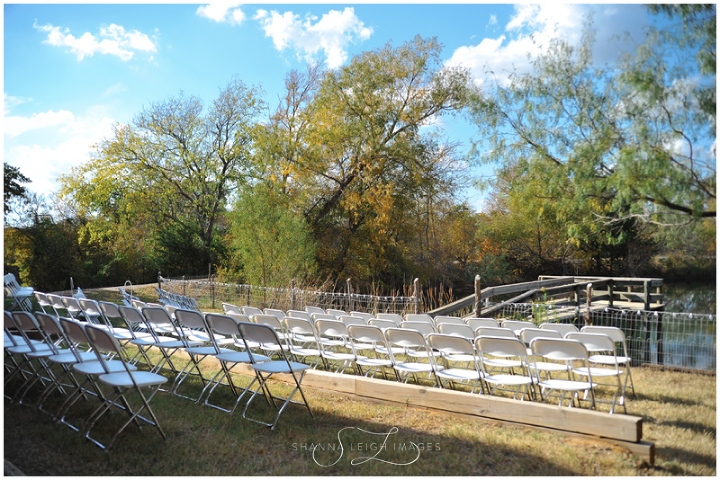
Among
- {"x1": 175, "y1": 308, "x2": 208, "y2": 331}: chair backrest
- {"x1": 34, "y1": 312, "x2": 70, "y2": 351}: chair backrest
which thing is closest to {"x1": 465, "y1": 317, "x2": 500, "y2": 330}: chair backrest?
{"x1": 175, "y1": 308, "x2": 208, "y2": 331}: chair backrest

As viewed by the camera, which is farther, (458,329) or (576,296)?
(576,296)

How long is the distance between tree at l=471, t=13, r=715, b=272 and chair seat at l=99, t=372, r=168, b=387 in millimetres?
3692

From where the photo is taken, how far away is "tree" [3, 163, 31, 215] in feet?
29.6

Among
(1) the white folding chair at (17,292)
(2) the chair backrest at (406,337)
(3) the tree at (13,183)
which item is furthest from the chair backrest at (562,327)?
(3) the tree at (13,183)

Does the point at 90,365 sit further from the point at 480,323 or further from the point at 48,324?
the point at 480,323

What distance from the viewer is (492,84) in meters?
8.90

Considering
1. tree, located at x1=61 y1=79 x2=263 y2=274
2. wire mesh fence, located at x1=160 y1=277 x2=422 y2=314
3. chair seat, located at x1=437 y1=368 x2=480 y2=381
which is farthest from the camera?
tree, located at x1=61 y1=79 x2=263 y2=274

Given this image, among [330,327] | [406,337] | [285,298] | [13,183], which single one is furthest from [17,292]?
[406,337]

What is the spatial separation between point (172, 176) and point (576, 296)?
12.6 m

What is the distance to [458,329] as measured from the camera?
4.79 m

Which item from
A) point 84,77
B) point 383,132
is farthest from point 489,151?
point 383,132

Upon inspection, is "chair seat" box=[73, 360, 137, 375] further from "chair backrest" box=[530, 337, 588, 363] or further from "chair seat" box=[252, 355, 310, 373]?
"chair backrest" box=[530, 337, 588, 363]

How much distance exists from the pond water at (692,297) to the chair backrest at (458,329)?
1806 millimetres

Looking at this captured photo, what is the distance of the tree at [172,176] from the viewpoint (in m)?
16.3
